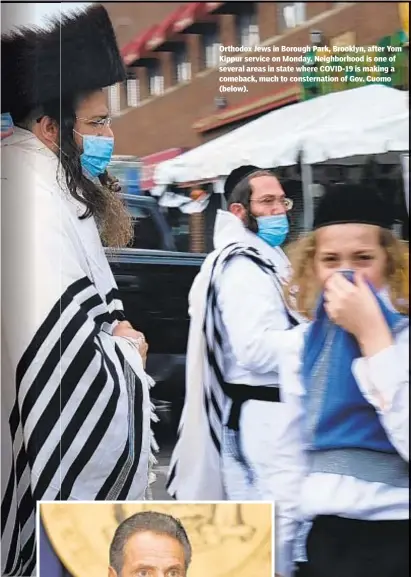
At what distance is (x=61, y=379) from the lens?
14.4 feet

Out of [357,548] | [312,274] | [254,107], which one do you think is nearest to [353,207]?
[312,274]

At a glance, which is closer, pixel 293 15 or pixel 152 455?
pixel 293 15

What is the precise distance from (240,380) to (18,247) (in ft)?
4.14

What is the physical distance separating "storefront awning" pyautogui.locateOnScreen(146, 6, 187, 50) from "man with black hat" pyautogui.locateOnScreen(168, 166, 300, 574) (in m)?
0.72

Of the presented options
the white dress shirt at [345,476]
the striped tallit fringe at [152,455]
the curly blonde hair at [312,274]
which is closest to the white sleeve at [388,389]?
the white dress shirt at [345,476]

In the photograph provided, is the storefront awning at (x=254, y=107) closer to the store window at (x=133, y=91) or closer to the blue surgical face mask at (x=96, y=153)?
the store window at (x=133, y=91)

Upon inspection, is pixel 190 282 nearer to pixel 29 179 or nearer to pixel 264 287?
pixel 264 287

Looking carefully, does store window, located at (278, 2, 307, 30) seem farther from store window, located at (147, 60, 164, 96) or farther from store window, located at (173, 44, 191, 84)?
store window, located at (147, 60, 164, 96)

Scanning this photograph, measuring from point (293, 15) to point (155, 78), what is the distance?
72cm

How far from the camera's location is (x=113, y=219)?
439cm

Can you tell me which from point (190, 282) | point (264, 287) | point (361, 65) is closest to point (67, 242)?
point (190, 282)

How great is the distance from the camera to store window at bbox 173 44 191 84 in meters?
4.35

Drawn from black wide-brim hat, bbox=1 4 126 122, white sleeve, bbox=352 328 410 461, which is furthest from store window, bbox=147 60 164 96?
white sleeve, bbox=352 328 410 461

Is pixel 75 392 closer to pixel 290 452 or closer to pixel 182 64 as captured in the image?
pixel 290 452
